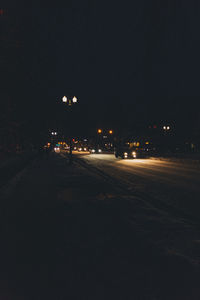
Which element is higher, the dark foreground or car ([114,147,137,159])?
car ([114,147,137,159])

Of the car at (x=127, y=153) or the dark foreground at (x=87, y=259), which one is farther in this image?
the car at (x=127, y=153)

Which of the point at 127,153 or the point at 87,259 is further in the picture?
the point at 127,153

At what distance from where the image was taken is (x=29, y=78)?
107 ft

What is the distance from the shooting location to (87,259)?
598cm

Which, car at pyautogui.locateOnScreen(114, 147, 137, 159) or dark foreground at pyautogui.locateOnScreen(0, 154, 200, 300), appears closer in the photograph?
dark foreground at pyautogui.locateOnScreen(0, 154, 200, 300)

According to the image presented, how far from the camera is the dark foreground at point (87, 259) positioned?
15.4 feet

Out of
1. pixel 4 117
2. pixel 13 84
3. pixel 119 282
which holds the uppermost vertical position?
pixel 13 84

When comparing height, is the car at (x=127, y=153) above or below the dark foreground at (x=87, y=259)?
above

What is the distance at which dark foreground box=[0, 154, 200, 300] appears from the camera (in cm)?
471

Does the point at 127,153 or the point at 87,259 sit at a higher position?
the point at 127,153

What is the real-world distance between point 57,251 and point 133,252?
4.47ft

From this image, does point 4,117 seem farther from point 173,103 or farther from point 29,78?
point 173,103

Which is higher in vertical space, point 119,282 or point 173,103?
point 173,103

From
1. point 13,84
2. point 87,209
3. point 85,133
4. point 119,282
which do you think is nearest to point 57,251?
point 119,282
